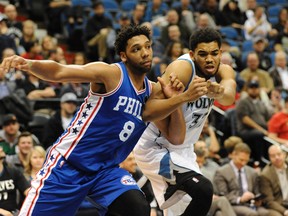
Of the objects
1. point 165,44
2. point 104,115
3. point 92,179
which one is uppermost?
point 104,115

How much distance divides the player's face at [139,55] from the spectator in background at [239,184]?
172 inches

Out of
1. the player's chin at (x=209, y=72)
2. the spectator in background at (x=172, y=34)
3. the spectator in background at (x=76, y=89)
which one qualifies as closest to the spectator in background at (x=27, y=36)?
the spectator in background at (x=76, y=89)

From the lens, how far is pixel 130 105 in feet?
19.3

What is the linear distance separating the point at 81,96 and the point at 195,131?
5694 mm

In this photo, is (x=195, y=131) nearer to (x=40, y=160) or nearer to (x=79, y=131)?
(x=79, y=131)

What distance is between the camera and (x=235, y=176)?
10133mm

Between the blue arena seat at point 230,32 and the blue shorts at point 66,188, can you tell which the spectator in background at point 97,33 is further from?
the blue shorts at point 66,188

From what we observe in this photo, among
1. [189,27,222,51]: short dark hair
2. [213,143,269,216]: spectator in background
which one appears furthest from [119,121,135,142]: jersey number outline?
[213,143,269,216]: spectator in background

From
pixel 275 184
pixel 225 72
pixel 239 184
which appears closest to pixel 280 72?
pixel 275 184

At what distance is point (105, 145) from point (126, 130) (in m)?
0.20

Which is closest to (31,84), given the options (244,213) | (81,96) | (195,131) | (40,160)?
(81,96)

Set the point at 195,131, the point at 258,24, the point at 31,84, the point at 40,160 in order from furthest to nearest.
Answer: the point at 258,24, the point at 31,84, the point at 40,160, the point at 195,131

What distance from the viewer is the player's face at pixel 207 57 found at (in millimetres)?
6441

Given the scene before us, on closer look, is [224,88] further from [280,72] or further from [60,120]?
[280,72]
